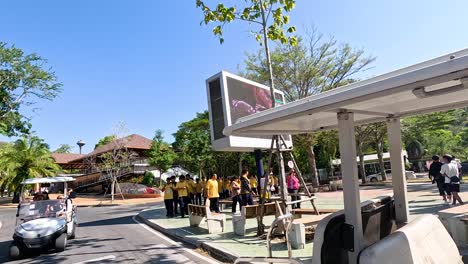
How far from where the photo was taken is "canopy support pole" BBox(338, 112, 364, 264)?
137 inches

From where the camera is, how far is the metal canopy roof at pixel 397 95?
2.62 m

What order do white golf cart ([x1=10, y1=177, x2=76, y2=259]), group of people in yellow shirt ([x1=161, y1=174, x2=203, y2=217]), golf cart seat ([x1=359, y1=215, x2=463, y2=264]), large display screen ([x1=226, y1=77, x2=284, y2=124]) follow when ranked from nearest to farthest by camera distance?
golf cart seat ([x1=359, y1=215, x2=463, y2=264])
white golf cart ([x1=10, y1=177, x2=76, y2=259])
large display screen ([x1=226, y1=77, x2=284, y2=124])
group of people in yellow shirt ([x1=161, y1=174, x2=203, y2=217])

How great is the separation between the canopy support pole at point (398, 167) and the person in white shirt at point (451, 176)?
8056 mm

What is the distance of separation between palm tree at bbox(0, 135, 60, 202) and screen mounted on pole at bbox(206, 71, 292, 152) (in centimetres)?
2758

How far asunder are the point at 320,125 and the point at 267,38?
16.6ft

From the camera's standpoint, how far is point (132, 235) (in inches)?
472

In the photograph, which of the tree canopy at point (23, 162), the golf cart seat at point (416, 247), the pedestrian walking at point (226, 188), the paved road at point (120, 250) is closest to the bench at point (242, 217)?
the paved road at point (120, 250)

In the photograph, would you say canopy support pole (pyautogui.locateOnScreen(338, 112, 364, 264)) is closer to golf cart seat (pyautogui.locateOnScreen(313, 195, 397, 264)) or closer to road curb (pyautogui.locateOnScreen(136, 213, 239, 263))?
golf cart seat (pyautogui.locateOnScreen(313, 195, 397, 264))

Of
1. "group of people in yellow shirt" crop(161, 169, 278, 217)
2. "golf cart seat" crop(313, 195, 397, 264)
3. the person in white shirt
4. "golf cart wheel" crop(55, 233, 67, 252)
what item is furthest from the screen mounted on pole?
"golf cart seat" crop(313, 195, 397, 264)

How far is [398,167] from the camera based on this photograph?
16.2 ft

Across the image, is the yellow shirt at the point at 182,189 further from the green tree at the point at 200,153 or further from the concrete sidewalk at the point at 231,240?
the green tree at the point at 200,153

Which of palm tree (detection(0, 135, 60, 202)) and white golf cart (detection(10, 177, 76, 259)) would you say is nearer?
white golf cart (detection(10, 177, 76, 259))

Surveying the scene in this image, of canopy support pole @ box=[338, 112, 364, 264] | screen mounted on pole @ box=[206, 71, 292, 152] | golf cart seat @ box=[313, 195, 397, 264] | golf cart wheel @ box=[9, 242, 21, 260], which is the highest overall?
screen mounted on pole @ box=[206, 71, 292, 152]

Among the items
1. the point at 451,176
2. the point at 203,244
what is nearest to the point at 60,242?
the point at 203,244
